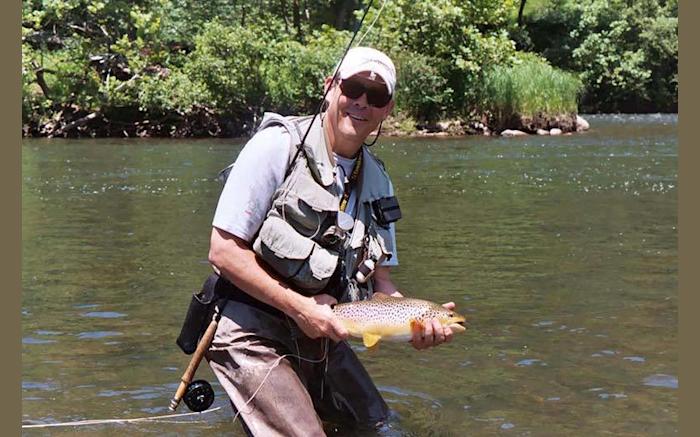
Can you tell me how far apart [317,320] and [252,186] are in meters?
0.58

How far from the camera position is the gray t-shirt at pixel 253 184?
13.4 feet

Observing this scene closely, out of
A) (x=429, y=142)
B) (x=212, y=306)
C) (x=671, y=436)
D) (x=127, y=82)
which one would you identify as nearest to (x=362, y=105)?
(x=212, y=306)

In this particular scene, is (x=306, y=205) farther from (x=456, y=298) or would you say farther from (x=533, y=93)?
(x=533, y=93)

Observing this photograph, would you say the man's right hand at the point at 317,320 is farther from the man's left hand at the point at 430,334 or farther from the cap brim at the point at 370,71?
the cap brim at the point at 370,71

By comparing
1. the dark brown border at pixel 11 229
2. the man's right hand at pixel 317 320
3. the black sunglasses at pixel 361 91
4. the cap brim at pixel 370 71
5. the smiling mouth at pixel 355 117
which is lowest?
the dark brown border at pixel 11 229

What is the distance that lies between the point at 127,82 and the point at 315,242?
2857 cm

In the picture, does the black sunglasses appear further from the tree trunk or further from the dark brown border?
the tree trunk

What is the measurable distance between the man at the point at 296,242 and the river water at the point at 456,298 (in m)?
1.18

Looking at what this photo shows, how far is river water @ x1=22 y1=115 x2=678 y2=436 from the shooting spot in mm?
5844

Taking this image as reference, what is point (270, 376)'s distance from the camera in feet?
13.8

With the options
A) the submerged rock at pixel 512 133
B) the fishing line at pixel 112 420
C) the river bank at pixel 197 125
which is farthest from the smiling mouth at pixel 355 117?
the river bank at pixel 197 125

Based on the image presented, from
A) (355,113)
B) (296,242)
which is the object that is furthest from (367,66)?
(296,242)

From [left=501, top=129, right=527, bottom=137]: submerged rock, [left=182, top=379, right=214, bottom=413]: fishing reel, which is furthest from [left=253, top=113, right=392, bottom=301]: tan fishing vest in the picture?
[left=501, top=129, right=527, bottom=137]: submerged rock

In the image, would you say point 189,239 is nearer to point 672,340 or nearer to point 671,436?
point 672,340
